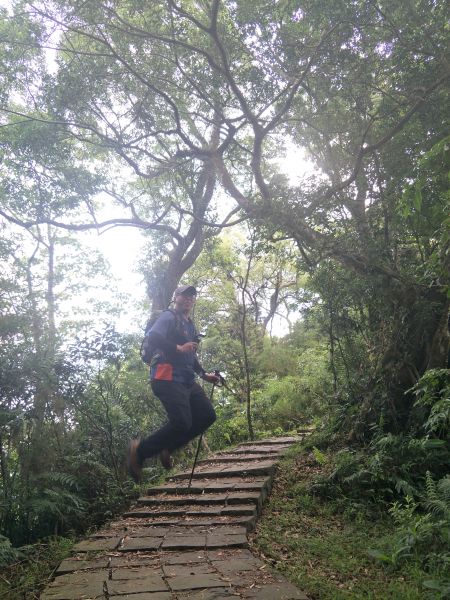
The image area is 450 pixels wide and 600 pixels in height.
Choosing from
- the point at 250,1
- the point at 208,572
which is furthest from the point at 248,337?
the point at 208,572

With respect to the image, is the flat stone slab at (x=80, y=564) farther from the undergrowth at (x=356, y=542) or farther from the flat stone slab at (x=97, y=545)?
the undergrowth at (x=356, y=542)

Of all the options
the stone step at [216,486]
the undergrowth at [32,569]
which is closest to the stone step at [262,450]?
the stone step at [216,486]

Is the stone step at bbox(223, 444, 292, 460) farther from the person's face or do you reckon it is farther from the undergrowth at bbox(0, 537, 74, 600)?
the undergrowth at bbox(0, 537, 74, 600)

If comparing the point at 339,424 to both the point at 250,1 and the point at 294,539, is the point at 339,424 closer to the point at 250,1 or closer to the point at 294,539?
the point at 294,539

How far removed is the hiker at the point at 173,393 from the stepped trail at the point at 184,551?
572mm

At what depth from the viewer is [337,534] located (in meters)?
4.15

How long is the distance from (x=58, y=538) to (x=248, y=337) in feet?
→ 29.9

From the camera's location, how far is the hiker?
15.5 feet

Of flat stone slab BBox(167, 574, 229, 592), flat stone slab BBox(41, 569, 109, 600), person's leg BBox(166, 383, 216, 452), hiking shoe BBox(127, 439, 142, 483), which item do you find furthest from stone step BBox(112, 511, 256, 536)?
flat stone slab BBox(167, 574, 229, 592)

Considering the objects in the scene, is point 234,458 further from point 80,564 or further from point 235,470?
point 80,564

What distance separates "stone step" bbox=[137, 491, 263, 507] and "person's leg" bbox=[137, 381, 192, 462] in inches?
22.4

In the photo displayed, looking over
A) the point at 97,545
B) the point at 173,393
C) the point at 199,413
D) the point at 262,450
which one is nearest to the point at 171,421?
the point at 173,393

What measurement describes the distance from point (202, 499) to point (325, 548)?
4.98ft

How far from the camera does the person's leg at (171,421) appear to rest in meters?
4.70
